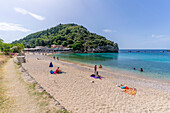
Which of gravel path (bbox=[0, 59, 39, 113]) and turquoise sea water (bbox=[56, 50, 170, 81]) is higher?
gravel path (bbox=[0, 59, 39, 113])

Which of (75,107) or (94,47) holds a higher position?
(94,47)

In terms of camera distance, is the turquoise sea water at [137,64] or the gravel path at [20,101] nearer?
the gravel path at [20,101]

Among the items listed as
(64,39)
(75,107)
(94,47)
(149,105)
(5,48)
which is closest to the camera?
(75,107)

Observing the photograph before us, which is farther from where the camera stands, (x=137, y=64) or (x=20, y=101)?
(x=137, y=64)

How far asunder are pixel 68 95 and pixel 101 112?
2652 millimetres

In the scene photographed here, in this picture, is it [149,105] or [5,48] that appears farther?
[5,48]

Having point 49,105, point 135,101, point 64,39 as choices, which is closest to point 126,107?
point 135,101

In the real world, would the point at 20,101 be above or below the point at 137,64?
above

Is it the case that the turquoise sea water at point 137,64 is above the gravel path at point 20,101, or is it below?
below

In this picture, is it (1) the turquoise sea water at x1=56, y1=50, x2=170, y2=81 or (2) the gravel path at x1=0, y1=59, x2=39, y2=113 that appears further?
(1) the turquoise sea water at x1=56, y1=50, x2=170, y2=81

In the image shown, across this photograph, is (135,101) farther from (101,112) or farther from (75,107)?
(75,107)

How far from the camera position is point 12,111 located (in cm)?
418

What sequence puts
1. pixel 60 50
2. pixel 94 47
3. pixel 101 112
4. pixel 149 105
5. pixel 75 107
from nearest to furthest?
pixel 101 112 < pixel 75 107 < pixel 149 105 < pixel 60 50 < pixel 94 47

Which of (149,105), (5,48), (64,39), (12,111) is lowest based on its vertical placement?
(149,105)
